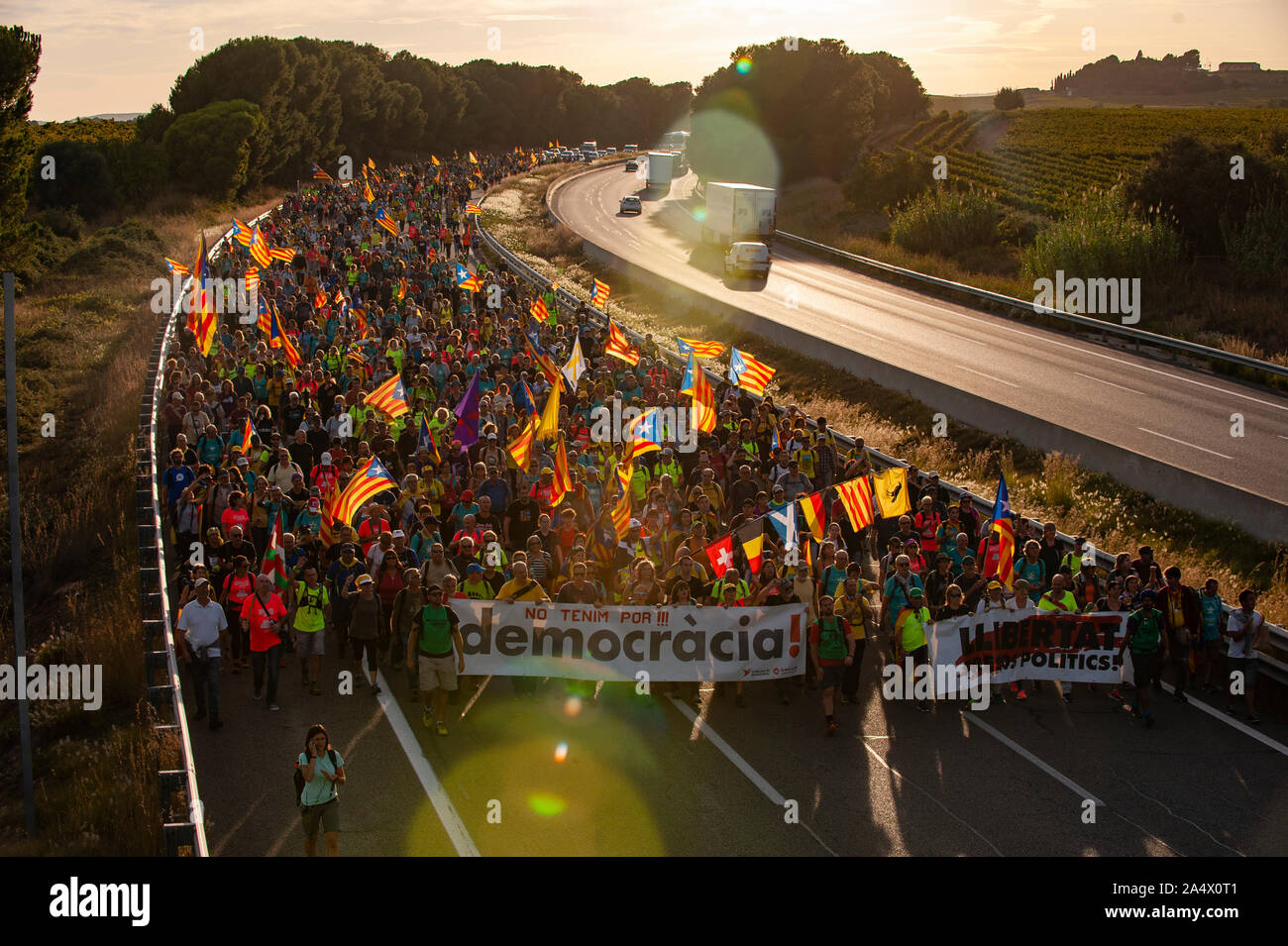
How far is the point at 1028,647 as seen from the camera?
13078 millimetres

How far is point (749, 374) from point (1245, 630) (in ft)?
30.1

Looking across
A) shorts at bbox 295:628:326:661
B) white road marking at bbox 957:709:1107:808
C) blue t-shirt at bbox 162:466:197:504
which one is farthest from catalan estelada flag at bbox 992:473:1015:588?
blue t-shirt at bbox 162:466:197:504

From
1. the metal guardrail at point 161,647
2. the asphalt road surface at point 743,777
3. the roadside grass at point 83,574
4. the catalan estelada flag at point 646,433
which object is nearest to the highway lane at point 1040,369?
the asphalt road surface at point 743,777

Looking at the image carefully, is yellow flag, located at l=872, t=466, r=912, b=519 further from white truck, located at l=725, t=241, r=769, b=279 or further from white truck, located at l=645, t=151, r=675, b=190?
white truck, located at l=645, t=151, r=675, b=190

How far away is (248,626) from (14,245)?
37.6m

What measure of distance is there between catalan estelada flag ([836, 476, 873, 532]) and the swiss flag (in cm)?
240

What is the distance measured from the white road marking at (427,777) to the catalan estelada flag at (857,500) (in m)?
6.04

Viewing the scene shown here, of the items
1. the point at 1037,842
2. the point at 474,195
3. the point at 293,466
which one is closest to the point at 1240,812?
the point at 1037,842

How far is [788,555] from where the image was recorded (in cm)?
1425

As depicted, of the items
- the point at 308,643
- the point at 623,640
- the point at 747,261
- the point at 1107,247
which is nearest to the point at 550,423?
the point at 623,640

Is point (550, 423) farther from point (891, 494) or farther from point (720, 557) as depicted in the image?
point (891, 494)

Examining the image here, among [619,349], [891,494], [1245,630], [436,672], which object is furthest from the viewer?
[619,349]
